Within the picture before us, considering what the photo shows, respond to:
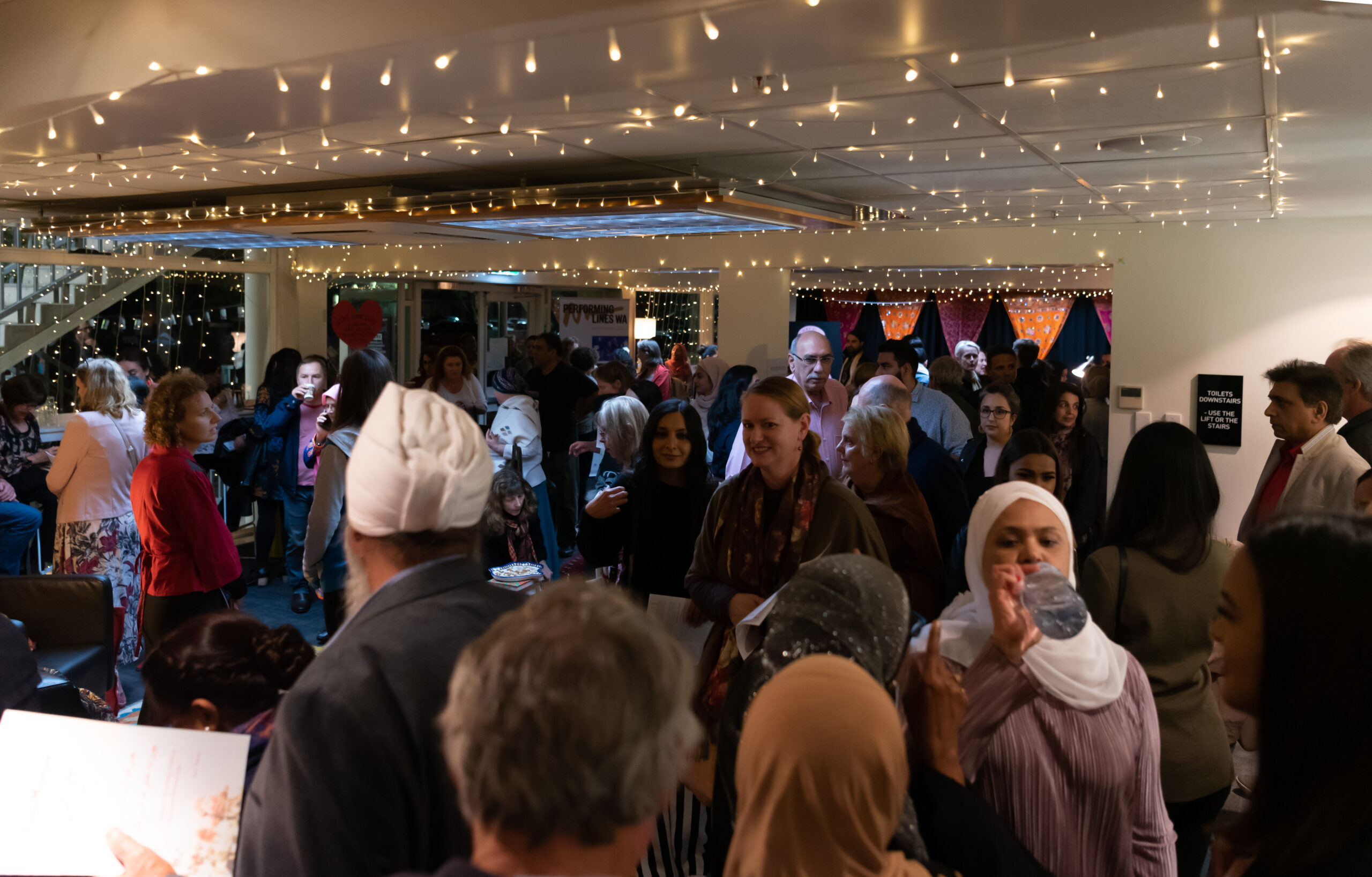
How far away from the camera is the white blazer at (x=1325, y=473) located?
12.6 feet

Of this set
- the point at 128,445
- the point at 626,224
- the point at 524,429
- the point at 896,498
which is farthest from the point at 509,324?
the point at 896,498

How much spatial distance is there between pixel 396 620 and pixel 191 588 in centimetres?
322

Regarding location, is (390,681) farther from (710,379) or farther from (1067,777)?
(710,379)

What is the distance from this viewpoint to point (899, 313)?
61.4 feet

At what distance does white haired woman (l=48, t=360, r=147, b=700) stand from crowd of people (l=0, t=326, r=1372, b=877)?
3054mm

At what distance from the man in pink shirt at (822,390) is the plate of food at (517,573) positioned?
5.33ft

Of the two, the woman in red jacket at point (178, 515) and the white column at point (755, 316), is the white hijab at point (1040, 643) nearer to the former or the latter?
the woman in red jacket at point (178, 515)

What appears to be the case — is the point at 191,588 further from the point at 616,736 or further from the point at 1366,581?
the point at 1366,581

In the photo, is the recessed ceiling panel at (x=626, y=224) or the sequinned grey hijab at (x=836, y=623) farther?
the recessed ceiling panel at (x=626, y=224)

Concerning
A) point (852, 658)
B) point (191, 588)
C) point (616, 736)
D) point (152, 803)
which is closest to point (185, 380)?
point (191, 588)

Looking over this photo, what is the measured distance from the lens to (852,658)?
154 centimetres

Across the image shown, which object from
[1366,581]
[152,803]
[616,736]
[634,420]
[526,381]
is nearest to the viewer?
[616,736]

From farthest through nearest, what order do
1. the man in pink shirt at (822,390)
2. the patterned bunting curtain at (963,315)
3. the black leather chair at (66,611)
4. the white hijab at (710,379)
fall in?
the patterned bunting curtain at (963,315) → the white hijab at (710,379) → the man in pink shirt at (822,390) → the black leather chair at (66,611)

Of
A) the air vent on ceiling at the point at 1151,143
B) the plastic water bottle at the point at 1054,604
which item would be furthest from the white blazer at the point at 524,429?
the plastic water bottle at the point at 1054,604
